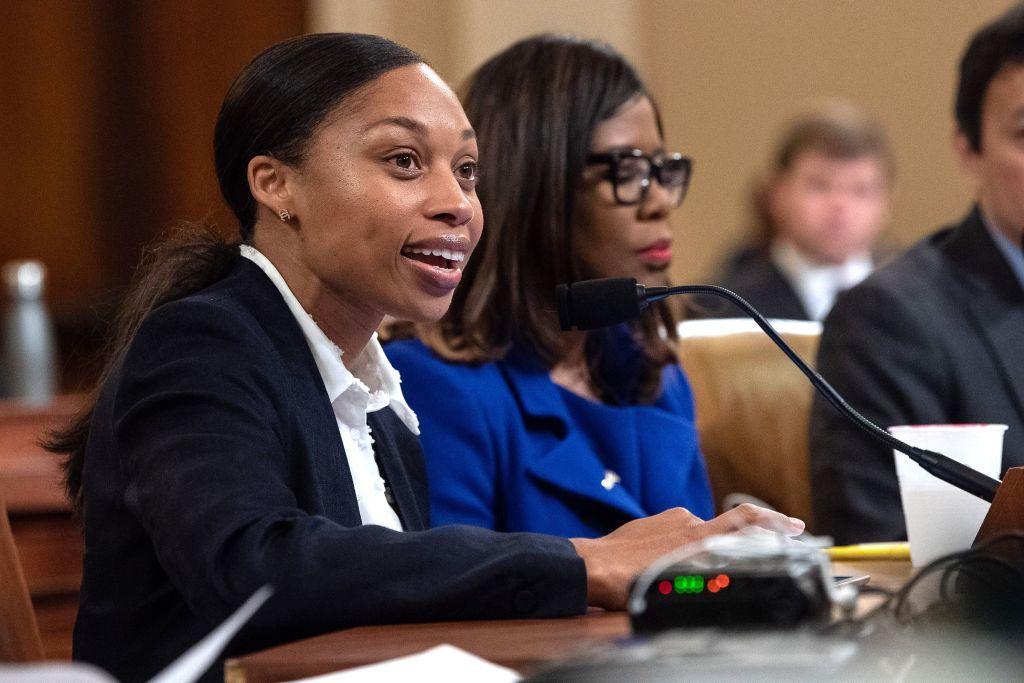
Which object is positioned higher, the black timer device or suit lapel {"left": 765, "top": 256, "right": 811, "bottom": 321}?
the black timer device

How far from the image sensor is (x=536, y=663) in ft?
3.05

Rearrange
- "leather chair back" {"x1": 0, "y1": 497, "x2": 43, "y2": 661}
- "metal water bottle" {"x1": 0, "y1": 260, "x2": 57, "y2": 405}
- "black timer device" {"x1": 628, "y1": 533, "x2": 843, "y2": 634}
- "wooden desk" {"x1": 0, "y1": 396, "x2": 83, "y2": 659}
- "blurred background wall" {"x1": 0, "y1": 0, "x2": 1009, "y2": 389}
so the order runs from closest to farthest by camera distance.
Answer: "black timer device" {"x1": 628, "y1": 533, "x2": 843, "y2": 634} < "leather chair back" {"x1": 0, "y1": 497, "x2": 43, "y2": 661} < "wooden desk" {"x1": 0, "y1": 396, "x2": 83, "y2": 659} < "metal water bottle" {"x1": 0, "y1": 260, "x2": 57, "y2": 405} < "blurred background wall" {"x1": 0, "y1": 0, "x2": 1009, "y2": 389}

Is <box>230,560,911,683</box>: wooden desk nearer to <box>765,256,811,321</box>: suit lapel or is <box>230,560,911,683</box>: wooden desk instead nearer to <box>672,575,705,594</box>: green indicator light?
<box>672,575,705,594</box>: green indicator light

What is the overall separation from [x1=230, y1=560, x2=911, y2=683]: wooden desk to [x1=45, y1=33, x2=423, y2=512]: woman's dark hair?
0.45 metres

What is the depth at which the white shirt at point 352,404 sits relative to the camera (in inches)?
52.9

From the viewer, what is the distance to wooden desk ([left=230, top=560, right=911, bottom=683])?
0.94 metres

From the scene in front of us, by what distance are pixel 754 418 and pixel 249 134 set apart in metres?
1.22

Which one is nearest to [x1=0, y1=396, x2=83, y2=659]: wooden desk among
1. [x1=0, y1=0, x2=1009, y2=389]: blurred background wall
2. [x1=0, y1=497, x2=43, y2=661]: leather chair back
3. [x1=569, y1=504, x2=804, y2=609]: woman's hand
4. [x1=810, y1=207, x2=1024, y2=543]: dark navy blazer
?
[x1=0, y1=497, x2=43, y2=661]: leather chair back

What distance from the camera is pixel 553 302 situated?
6.64 feet

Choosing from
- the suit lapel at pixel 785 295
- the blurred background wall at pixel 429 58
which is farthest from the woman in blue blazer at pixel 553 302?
the suit lapel at pixel 785 295

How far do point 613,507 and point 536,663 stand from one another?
3.11ft

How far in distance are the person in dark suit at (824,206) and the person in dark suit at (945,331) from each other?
8.32ft

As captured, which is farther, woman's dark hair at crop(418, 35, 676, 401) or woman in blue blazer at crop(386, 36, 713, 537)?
woman's dark hair at crop(418, 35, 676, 401)

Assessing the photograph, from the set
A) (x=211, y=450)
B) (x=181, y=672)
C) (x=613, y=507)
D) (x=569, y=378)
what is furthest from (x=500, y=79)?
(x=181, y=672)
